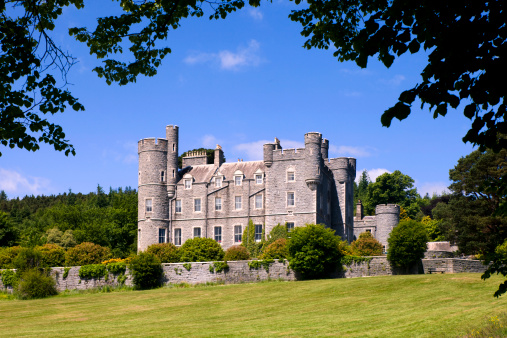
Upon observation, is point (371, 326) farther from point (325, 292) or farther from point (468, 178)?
point (468, 178)

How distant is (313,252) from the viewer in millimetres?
41375

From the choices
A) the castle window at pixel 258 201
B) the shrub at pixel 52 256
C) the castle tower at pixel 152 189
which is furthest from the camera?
the castle tower at pixel 152 189

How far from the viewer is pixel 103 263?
47.4m

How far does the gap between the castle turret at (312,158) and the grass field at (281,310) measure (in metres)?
13.1

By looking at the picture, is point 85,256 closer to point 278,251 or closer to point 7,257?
point 7,257

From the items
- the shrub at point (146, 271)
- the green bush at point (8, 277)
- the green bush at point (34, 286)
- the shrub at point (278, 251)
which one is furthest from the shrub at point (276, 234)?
the green bush at point (8, 277)

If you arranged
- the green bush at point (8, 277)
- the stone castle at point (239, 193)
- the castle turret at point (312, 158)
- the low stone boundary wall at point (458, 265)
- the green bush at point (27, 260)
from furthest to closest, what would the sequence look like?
the stone castle at point (239, 193) < the castle turret at point (312, 158) < the green bush at point (8, 277) < the green bush at point (27, 260) < the low stone boundary wall at point (458, 265)

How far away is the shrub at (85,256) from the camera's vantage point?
161 feet

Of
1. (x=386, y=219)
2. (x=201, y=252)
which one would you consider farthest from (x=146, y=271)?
(x=386, y=219)

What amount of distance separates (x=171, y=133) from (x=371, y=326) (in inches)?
1421

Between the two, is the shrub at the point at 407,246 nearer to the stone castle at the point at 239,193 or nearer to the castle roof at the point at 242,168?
the stone castle at the point at 239,193

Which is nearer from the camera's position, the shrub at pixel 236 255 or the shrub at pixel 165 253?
the shrub at pixel 236 255

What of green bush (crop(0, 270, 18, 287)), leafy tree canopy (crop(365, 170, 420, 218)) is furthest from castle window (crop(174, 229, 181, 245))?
leafy tree canopy (crop(365, 170, 420, 218))

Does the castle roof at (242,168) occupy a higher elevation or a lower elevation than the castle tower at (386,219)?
higher
